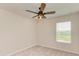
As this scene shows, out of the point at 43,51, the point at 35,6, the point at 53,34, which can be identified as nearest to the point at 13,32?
the point at 43,51

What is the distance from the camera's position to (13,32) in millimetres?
3457

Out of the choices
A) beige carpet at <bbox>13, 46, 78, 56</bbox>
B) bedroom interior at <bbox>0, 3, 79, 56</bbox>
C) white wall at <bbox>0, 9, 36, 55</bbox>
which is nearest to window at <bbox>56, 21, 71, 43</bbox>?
bedroom interior at <bbox>0, 3, 79, 56</bbox>

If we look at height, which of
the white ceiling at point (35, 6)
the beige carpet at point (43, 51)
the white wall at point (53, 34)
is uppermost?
the white ceiling at point (35, 6)

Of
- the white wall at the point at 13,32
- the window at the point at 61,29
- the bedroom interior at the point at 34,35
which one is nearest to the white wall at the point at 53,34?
the bedroom interior at the point at 34,35

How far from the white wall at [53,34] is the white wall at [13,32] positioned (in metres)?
0.30

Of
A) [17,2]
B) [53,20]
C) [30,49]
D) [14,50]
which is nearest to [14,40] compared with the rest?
[14,50]

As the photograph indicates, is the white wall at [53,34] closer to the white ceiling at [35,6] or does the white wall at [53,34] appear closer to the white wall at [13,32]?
the white wall at [13,32]

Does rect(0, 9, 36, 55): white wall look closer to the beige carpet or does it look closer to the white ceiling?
the beige carpet

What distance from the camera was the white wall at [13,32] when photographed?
3.18 m

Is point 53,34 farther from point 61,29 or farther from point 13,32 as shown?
point 13,32

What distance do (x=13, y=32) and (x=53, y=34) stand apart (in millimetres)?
1374

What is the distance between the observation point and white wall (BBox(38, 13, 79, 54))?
Answer: 319cm

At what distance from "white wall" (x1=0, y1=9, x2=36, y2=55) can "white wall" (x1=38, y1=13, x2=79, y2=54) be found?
299mm

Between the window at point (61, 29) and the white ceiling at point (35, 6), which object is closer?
the white ceiling at point (35, 6)
